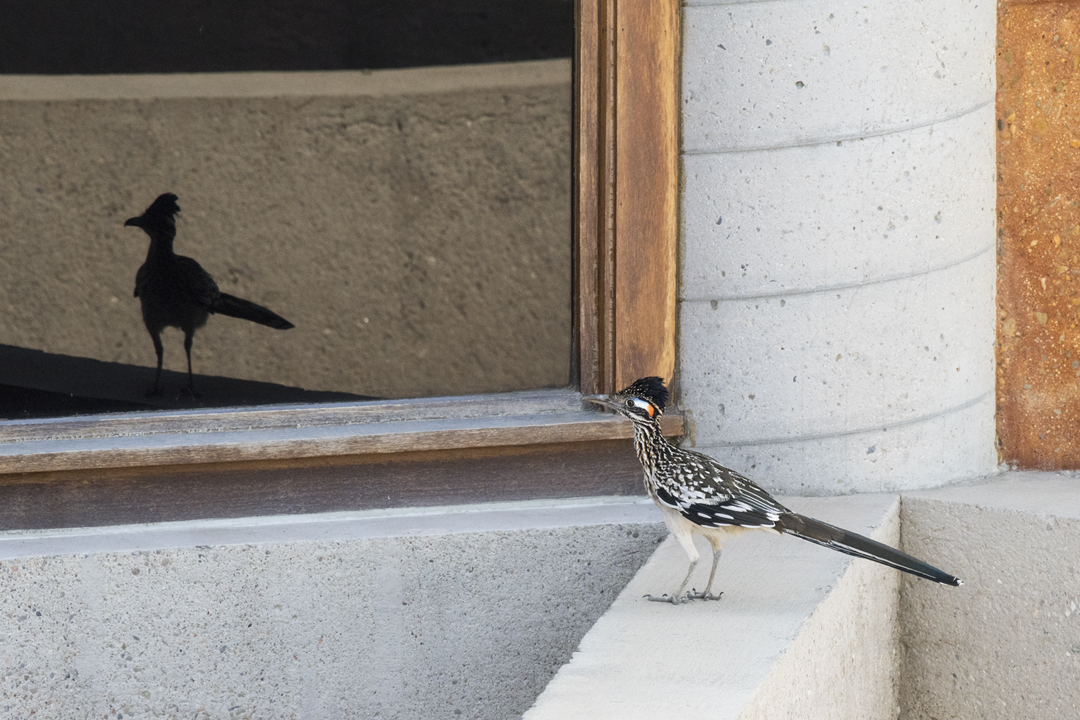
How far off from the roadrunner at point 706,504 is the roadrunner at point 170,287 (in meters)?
2.62

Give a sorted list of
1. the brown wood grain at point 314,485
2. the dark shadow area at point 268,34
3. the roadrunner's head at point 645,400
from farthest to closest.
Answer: the dark shadow area at point 268,34 → the brown wood grain at point 314,485 → the roadrunner's head at point 645,400

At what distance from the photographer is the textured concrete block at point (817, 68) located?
119 inches

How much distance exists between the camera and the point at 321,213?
8.38m

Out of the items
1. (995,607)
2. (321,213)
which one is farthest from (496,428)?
(321,213)

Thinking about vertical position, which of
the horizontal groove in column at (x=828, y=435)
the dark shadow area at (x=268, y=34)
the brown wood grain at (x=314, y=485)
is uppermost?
the dark shadow area at (x=268, y=34)

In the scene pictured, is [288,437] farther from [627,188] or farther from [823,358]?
[823,358]

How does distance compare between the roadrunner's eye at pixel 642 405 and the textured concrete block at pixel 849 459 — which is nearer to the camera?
the roadrunner's eye at pixel 642 405

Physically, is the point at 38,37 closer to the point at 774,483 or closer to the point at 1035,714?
the point at 774,483

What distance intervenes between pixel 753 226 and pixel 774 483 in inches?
27.0

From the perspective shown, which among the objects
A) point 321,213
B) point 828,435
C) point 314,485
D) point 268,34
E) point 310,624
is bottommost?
point 310,624

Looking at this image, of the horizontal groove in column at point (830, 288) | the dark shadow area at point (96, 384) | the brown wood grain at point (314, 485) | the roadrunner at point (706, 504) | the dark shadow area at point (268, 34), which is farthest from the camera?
the dark shadow area at point (268, 34)

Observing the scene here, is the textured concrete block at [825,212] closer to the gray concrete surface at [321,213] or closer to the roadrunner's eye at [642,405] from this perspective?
the roadrunner's eye at [642,405]

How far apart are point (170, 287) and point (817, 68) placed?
119 inches

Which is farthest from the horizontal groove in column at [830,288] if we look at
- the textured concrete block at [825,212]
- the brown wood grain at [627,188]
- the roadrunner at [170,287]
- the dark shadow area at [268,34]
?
the dark shadow area at [268,34]
